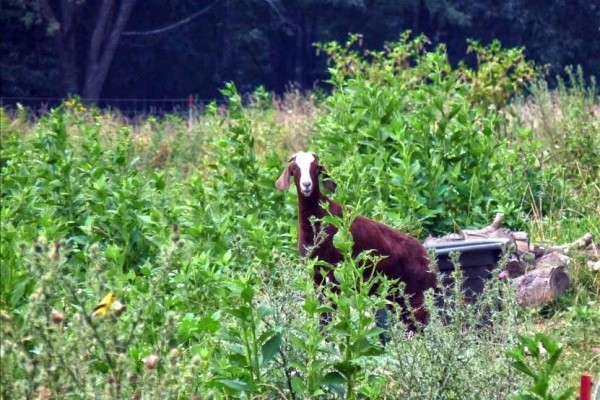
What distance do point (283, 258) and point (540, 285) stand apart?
138 inches

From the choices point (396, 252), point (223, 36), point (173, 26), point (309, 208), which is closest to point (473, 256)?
point (396, 252)

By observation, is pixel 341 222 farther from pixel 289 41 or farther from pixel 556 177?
pixel 289 41

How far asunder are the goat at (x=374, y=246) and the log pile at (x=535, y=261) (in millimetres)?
704

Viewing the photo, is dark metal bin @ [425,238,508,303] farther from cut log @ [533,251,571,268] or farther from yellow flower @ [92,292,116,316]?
yellow flower @ [92,292,116,316]

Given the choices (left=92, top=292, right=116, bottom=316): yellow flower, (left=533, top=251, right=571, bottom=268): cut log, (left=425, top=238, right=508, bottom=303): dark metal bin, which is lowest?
(left=533, top=251, right=571, bottom=268): cut log

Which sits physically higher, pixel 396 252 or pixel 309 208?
pixel 309 208

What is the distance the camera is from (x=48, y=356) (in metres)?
3.83

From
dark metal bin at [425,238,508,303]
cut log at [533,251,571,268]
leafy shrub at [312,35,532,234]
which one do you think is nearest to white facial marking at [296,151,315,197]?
leafy shrub at [312,35,532,234]

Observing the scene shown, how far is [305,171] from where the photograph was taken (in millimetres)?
7906

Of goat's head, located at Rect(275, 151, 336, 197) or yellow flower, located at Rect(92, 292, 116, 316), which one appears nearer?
yellow flower, located at Rect(92, 292, 116, 316)

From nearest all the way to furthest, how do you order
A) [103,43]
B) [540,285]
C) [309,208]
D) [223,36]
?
[309,208] < [540,285] < [103,43] < [223,36]

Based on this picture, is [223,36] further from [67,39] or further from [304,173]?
[304,173]

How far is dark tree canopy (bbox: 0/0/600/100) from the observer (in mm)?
37188

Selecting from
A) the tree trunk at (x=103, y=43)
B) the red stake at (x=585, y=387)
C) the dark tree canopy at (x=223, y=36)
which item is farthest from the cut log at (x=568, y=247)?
the tree trunk at (x=103, y=43)
